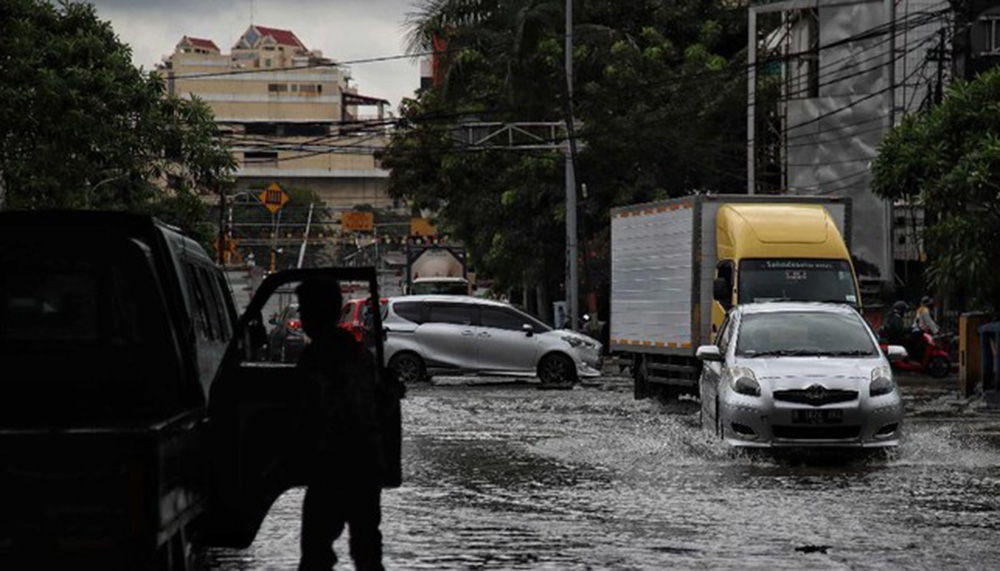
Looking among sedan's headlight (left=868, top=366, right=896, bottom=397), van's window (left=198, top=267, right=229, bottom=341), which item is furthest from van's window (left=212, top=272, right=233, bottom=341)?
sedan's headlight (left=868, top=366, right=896, bottom=397)

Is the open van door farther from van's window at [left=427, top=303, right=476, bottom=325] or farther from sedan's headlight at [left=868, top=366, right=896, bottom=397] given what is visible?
van's window at [left=427, top=303, right=476, bottom=325]

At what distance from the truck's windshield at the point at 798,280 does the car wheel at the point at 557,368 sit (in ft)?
34.9

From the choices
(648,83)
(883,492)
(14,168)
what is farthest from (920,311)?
(883,492)

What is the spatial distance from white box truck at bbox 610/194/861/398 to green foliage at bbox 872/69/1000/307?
240 cm

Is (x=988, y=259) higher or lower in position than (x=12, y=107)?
lower

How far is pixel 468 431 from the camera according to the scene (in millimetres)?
24031

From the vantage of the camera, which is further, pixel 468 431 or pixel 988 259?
pixel 988 259

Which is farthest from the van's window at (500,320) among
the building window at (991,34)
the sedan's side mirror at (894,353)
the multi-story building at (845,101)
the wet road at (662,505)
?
the sedan's side mirror at (894,353)

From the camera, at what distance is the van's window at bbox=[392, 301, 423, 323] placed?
121ft

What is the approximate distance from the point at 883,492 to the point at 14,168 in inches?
629

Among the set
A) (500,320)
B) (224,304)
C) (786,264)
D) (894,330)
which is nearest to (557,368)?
(500,320)

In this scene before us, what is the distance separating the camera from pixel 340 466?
918 centimetres

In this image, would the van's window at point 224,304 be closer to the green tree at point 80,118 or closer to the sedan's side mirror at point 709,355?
the sedan's side mirror at point 709,355

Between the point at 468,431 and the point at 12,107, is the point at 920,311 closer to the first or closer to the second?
the point at 468,431
